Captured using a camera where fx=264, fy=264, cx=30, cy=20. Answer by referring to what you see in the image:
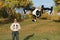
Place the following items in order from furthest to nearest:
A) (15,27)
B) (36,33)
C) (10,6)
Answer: (10,6) < (36,33) < (15,27)

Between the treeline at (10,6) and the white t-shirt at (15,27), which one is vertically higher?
the white t-shirt at (15,27)

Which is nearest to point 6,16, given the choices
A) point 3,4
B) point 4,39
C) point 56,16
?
point 3,4

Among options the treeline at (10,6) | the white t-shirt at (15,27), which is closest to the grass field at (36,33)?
the white t-shirt at (15,27)

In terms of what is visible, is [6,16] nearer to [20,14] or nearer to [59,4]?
[20,14]

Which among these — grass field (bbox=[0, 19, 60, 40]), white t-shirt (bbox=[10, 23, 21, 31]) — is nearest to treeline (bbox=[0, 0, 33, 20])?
grass field (bbox=[0, 19, 60, 40])

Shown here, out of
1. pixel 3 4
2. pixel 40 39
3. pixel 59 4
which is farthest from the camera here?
pixel 3 4

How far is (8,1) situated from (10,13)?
3.99 metres

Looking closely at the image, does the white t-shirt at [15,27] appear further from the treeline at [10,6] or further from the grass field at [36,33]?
the treeline at [10,6]

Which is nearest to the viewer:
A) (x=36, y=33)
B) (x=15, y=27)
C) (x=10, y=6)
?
(x=15, y=27)

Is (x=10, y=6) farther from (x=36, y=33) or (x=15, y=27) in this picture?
(x=15, y=27)

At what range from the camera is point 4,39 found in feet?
81.6

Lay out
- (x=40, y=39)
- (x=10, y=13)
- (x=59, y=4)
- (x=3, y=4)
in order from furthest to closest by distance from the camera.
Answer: (x=10, y=13), (x=3, y=4), (x=59, y=4), (x=40, y=39)

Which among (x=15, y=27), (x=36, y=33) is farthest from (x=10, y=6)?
(x=15, y=27)

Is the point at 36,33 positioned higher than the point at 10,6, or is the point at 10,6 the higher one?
the point at 10,6
